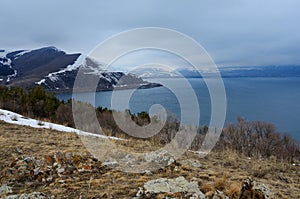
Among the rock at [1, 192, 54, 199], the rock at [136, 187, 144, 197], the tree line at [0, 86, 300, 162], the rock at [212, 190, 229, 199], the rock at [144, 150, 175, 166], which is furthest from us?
the tree line at [0, 86, 300, 162]

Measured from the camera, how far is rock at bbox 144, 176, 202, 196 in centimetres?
426

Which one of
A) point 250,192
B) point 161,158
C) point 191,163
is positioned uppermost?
point 250,192

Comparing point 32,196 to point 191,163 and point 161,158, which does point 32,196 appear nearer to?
point 161,158

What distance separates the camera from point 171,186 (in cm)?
443

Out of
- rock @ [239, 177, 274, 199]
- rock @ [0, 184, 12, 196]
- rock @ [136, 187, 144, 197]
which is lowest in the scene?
rock @ [0, 184, 12, 196]

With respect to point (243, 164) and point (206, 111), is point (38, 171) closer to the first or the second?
point (243, 164)

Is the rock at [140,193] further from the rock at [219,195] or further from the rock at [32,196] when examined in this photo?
the rock at [32,196]

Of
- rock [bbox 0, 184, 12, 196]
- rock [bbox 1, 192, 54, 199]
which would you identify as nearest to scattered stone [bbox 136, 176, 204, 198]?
rock [bbox 1, 192, 54, 199]

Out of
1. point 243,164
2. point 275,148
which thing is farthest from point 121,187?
point 275,148

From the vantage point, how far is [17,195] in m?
4.18

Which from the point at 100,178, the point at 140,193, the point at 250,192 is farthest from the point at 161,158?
the point at 250,192

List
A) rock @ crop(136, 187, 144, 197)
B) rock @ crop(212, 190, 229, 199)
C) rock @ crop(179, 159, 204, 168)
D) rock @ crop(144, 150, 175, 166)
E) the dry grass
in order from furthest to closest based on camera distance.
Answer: rock @ crop(179, 159, 204, 168) < rock @ crop(144, 150, 175, 166) < the dry grass < rock @ crop(136, 187, 144, 197) < rock @ crop(212, 190, 229, 199)

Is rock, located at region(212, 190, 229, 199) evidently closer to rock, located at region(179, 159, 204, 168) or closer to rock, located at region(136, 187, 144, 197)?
rock, located at region(136, 187, 144, 197)

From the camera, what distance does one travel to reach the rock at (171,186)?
4258 mm
